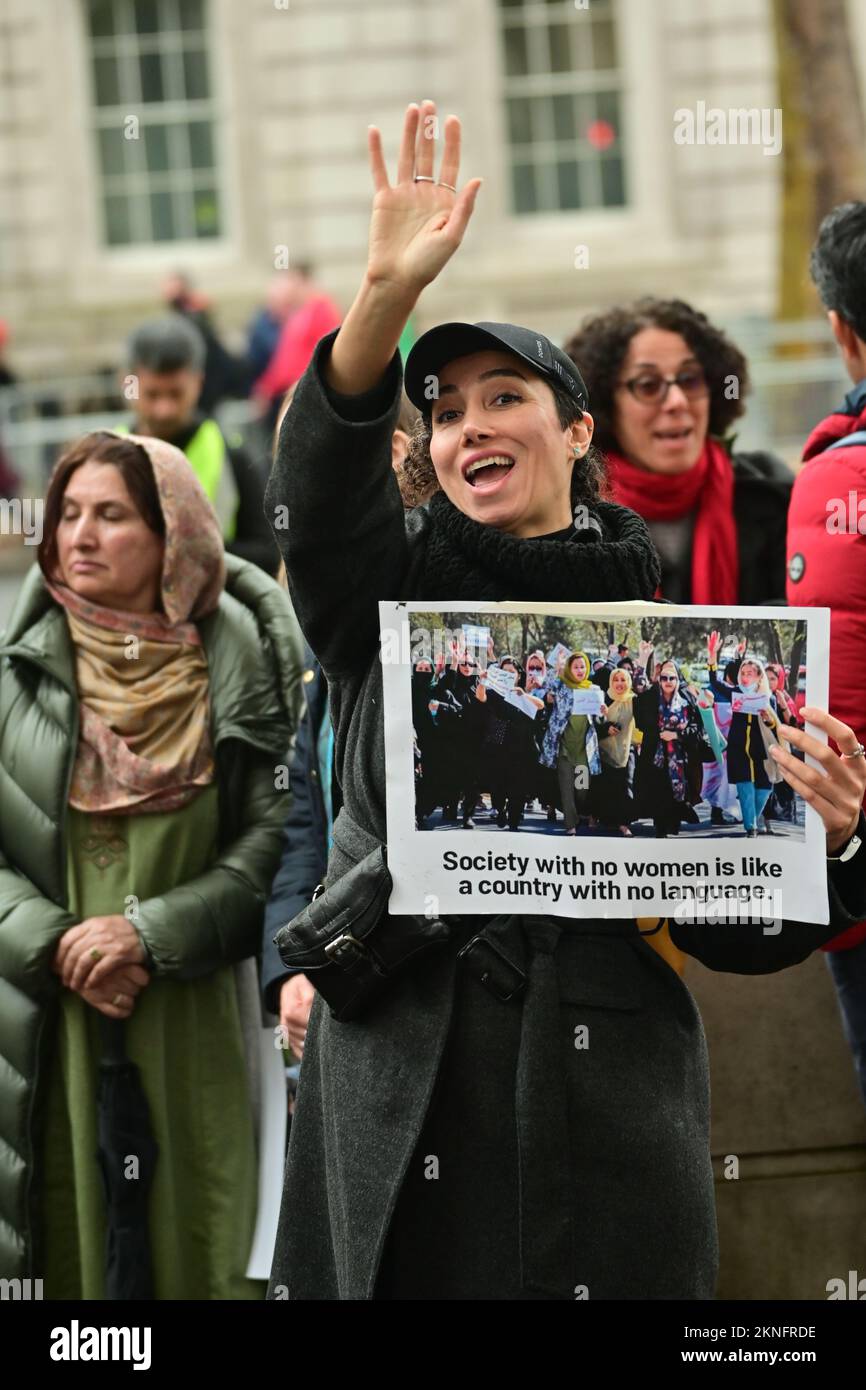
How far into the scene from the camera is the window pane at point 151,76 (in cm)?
2055

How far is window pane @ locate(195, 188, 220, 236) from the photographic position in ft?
67.1

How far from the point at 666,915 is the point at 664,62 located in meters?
18.8

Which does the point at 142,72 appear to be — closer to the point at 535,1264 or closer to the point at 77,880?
the point at 77,880

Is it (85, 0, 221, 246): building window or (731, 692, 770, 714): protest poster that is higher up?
(85, 0, 221, 246): building window

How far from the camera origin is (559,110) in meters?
20.7

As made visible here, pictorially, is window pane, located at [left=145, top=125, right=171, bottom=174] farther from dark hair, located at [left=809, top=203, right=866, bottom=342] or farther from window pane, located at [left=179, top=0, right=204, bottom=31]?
dark hair, located at [left=809, top=203, right=866, bottom=342]

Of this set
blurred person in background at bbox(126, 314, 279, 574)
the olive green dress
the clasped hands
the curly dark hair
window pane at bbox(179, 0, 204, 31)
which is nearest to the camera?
the curly dark hair

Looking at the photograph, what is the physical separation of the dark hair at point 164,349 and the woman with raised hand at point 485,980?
12.1 feet

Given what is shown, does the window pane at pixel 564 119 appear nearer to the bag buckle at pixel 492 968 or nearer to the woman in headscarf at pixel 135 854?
the woman in headscarf at pixel 135 854

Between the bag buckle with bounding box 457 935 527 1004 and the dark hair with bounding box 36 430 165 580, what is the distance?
166 cm

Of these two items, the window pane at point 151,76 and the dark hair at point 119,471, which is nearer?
the dark hair at point 119,471

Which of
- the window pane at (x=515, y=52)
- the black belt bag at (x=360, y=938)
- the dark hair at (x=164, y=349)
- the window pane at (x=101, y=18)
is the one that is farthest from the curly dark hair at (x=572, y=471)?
the window pane at (x=101, y=18)

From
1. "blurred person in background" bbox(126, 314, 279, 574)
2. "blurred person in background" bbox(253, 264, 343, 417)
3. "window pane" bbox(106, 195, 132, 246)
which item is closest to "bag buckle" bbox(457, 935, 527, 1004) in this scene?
"blurred person in background" bbox(126, 314, 279, 574)
